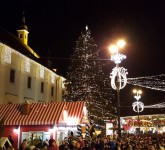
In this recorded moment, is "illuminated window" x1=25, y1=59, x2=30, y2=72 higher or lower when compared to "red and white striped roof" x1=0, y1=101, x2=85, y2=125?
higher

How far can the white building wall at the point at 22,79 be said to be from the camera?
31734mm

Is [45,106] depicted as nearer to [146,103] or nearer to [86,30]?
[86,30]

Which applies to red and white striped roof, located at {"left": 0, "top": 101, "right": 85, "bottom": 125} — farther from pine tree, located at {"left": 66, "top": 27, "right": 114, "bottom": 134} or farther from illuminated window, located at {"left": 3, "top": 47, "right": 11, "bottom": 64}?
→ pine tree, located at {"left": 66, "top": 27, "right": 114, "bottom": 134}

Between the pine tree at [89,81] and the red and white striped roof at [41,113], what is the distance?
15664 mm

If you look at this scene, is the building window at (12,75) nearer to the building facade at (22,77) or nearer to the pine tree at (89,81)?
the building facade at (22,77)

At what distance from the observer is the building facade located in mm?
31859

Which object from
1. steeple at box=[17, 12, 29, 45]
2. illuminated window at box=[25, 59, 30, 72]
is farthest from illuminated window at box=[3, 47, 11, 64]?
steeple at box=[17, 12, 29, 45]

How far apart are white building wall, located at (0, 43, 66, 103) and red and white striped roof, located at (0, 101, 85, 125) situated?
894cm

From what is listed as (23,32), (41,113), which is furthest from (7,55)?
(23,32)

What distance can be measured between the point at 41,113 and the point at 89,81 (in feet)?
57.4

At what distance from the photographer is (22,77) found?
36062mm

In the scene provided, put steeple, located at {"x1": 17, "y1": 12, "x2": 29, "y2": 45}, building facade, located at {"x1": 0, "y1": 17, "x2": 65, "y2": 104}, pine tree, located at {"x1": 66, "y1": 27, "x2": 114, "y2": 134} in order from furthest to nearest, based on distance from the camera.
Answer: steeple, located at {"x1": 17, "y1": 12, "x2": 29, "y2": 45} → pine tree, located at {"x1": 66, "y1": 27, "x2": 114, "y2": 134} → building facade, located at {"x1": 0, "y1": 17, "x2": 65, "y2": 104}

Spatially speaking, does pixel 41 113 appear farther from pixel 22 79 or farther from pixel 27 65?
pixel 27 65

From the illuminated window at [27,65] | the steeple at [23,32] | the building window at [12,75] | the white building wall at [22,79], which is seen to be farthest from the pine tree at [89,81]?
the steeple at [23,32]
